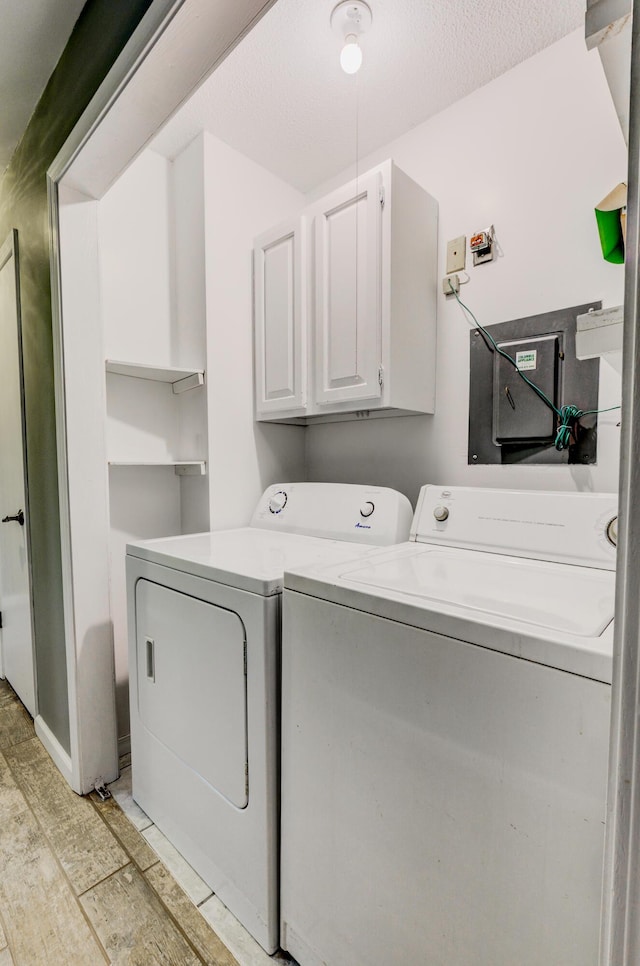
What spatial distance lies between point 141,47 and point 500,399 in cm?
143

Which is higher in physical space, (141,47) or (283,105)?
(283,105)

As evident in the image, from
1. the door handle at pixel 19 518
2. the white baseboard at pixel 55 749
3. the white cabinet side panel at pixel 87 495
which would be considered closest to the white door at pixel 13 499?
the door handle at pixel 19 518

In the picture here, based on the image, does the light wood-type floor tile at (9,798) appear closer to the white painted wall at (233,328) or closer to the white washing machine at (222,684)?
the white washing machine at (222,684)

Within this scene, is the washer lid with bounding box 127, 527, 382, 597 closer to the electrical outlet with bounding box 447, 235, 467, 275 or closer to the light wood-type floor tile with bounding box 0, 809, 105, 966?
the light wood-type floor tile with bounding box 0, 809, 105, 966

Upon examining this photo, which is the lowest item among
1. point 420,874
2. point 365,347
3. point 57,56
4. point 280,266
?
point 420,874

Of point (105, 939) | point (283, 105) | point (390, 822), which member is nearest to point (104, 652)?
point (105, 939)

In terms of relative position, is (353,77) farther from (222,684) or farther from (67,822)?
(67,822)

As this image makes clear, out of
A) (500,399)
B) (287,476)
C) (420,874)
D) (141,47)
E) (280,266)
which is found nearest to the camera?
(420,874)

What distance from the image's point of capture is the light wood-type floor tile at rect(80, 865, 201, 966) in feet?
3.66

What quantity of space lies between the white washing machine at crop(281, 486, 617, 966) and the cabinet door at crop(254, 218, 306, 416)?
3.50 feet

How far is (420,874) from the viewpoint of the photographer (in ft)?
2.72

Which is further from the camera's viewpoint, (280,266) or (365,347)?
(280,266)

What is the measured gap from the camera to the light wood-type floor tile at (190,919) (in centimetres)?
112

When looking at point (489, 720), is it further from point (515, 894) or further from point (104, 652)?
point (104, 652)
